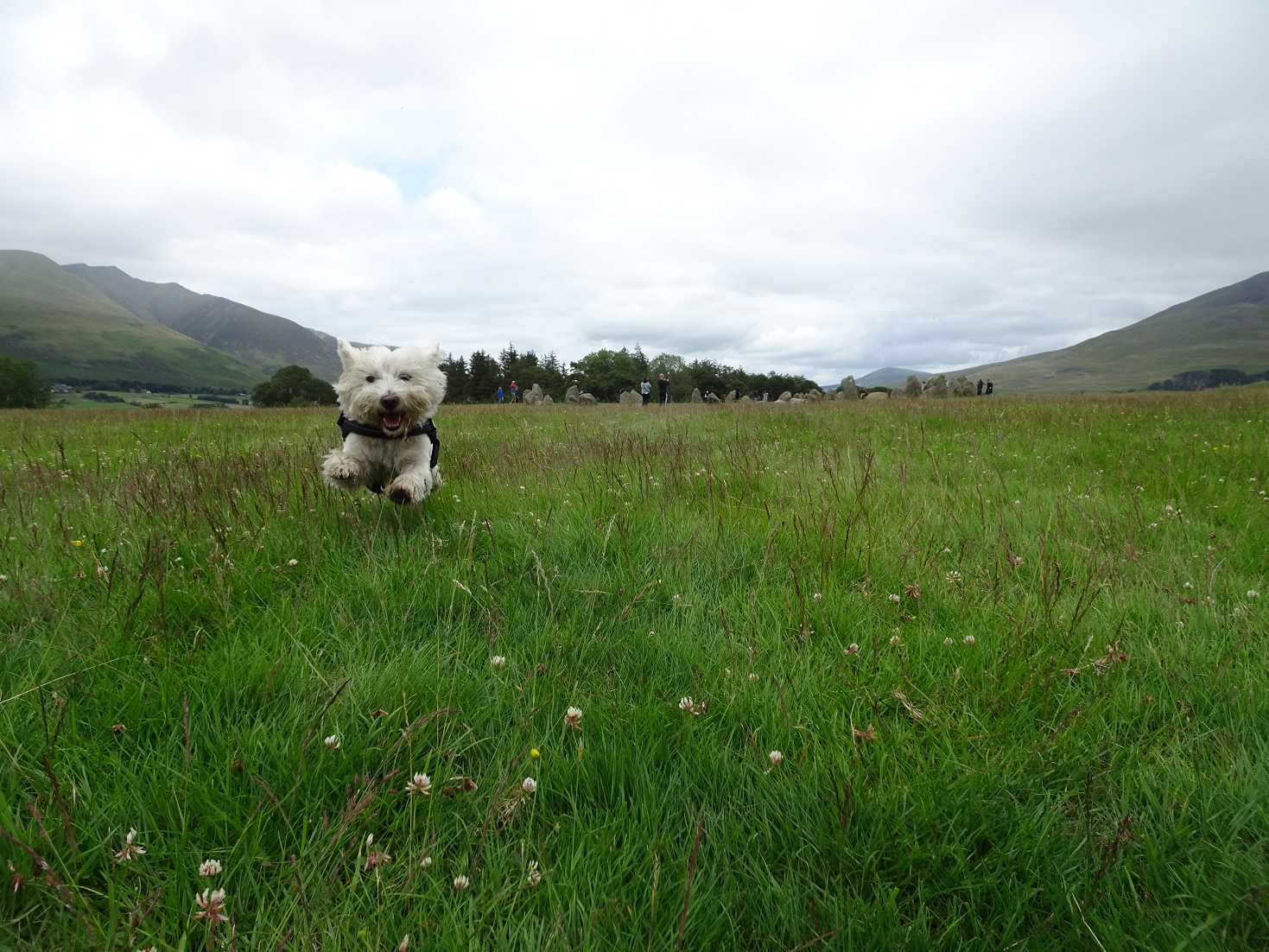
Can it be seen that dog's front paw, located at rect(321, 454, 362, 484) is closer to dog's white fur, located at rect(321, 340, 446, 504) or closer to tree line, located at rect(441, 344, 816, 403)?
dog's white fur, located at rect(321, 340, 446, 504)

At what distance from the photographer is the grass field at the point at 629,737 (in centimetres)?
149

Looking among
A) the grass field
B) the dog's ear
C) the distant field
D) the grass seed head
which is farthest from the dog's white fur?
the distant field

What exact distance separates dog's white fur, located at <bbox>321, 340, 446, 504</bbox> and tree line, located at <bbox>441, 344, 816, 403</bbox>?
91136 millimetres

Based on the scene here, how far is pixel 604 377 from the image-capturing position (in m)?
132

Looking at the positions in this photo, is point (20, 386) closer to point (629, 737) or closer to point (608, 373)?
point (608, 373)

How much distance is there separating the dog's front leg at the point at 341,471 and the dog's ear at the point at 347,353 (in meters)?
1.27

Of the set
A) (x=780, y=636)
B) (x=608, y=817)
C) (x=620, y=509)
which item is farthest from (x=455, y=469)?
(x=608, y=817)

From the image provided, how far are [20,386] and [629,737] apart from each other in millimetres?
102727

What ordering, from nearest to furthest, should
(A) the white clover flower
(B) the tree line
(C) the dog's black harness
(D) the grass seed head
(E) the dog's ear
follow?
1. (A) the white clover flower
2. (D) the grass seed head
3. (C) the dog's black harness
4. (E) the dog's ear
5. (B) the tree line

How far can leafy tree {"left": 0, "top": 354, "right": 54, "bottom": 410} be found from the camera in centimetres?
6819

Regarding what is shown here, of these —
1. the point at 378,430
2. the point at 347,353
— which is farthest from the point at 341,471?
the point at 347,353

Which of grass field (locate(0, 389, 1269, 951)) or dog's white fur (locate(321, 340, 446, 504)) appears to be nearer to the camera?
grass field (locate(0, 389, 1269, 951))

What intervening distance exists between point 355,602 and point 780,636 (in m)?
2.31

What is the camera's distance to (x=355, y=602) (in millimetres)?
3148
